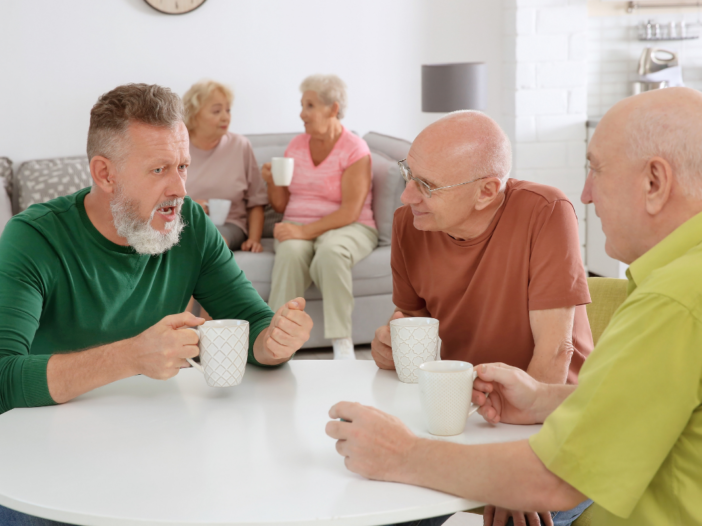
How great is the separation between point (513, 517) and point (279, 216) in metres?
2.88

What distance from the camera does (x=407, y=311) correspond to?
1.56m

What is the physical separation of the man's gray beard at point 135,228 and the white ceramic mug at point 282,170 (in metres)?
1.93

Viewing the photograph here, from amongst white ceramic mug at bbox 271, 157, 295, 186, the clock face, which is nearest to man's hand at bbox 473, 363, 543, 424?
white ceramic mug at bbox 271, 157, 295, 186

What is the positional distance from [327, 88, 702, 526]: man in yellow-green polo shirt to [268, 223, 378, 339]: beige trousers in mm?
2296

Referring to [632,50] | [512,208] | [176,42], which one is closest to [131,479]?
[512,208]

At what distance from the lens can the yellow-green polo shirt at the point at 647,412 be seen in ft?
2.39

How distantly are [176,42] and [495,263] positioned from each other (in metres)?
3.44

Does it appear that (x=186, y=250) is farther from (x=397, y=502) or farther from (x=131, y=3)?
(x=131, y=3)

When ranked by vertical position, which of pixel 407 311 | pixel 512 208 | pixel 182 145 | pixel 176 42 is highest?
pixel 176 42

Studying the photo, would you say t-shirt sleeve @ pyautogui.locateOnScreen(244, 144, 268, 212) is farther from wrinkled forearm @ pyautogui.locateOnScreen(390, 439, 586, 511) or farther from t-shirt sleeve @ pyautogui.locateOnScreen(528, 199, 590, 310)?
wrinkled forearm @ pyautogui.locateOnScreen(390, 439, 586, 511)

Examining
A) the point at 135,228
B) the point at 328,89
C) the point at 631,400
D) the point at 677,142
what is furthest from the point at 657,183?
the point at 328,89

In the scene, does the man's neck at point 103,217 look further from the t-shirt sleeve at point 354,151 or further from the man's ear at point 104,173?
the t-shirt sleeve at point 354,151

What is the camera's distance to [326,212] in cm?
358

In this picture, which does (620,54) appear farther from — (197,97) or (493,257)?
(493,257)
